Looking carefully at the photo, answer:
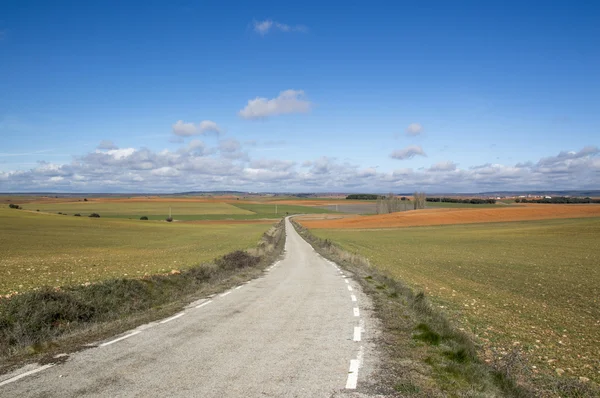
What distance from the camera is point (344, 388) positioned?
6801mm

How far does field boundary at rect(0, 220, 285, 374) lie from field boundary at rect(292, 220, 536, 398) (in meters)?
6.42

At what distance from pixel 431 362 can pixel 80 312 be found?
381 inches

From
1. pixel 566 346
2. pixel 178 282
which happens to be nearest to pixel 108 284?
pixel 178 282

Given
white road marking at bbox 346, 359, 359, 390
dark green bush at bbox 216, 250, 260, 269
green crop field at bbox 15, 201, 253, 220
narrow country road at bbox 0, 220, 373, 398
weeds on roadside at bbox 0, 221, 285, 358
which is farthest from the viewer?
green crop field at bbox 15, 201, 253, 220

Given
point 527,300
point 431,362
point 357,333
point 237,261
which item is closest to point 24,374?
point 357,333

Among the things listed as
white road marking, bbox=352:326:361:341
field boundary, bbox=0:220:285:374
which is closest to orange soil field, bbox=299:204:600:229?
field boundary, bbox=0:220:285:374

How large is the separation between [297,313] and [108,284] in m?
6.91

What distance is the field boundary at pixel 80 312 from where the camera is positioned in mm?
9203

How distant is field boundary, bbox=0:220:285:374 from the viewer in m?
9.20

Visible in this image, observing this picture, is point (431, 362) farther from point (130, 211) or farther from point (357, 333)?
point (130, 211)

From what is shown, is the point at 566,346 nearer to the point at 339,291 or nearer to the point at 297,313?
the point at 297,313

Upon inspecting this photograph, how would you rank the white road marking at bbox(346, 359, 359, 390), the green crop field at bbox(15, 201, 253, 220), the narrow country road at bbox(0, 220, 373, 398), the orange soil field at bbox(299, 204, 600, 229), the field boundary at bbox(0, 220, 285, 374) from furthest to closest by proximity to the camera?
the green crop field at bbox(15, 201, 253, 220) < the orange soil field at bbox(299, 204, 600, 229) < the field boundary at bbox(0, 220, 285, 374) < the white road marking at bbox(346, 359, 359, 390) < the narrow country road at bbox(0, 220, 373, 398)

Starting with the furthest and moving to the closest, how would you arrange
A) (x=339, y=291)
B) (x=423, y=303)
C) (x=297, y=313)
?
(x=339, y=291), (x=423, y=303), (x=297, y=313)

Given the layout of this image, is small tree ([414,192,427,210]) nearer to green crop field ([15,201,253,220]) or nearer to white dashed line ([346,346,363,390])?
green crop field ([15,201,253,220])
